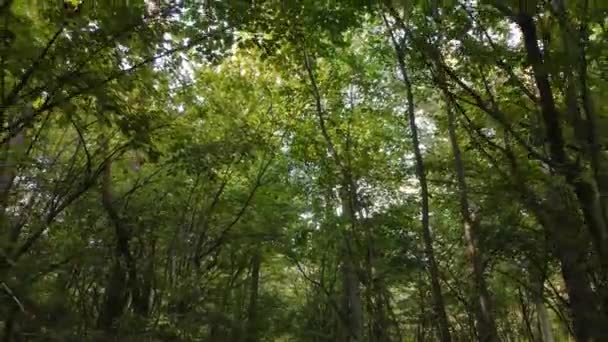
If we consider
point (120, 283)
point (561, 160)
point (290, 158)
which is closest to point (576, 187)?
point (561, 160)

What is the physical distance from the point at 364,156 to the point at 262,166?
2.56 meters

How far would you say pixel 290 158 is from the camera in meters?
11.3

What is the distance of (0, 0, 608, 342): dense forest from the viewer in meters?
3.15

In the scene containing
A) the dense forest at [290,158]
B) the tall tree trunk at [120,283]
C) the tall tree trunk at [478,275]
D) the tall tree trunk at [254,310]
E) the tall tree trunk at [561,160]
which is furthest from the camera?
the tall tree trunk at [254,310]

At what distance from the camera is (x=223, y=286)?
1210cm

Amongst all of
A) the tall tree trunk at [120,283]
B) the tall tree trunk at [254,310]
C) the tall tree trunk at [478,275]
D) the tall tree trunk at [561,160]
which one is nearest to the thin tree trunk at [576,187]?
the tall tree trunk at [561,160]

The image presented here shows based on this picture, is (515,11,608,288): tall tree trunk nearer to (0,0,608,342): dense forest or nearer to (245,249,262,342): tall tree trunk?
(0,0,608,342): dense forest

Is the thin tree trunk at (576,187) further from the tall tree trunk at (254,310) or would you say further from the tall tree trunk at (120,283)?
the tall tree trunk at (254,310)

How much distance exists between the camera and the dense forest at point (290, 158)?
10.3 feet

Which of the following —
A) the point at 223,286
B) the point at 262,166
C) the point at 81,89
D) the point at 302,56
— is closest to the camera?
the point at 81,89

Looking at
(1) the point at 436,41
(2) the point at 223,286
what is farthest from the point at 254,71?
(1) the point at 436,41

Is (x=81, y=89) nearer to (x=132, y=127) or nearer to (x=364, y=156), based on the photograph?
(x=132, y=127)

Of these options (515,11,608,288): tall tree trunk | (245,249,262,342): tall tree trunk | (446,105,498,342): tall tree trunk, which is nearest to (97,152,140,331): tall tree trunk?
(245,249,262,342): tall tree trunk

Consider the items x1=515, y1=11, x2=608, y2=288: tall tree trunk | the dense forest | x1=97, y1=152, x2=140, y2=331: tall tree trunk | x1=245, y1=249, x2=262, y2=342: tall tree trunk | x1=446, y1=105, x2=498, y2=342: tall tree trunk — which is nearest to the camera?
x1=515, y1=11, x2=608, y2=288: tall tree trunk
